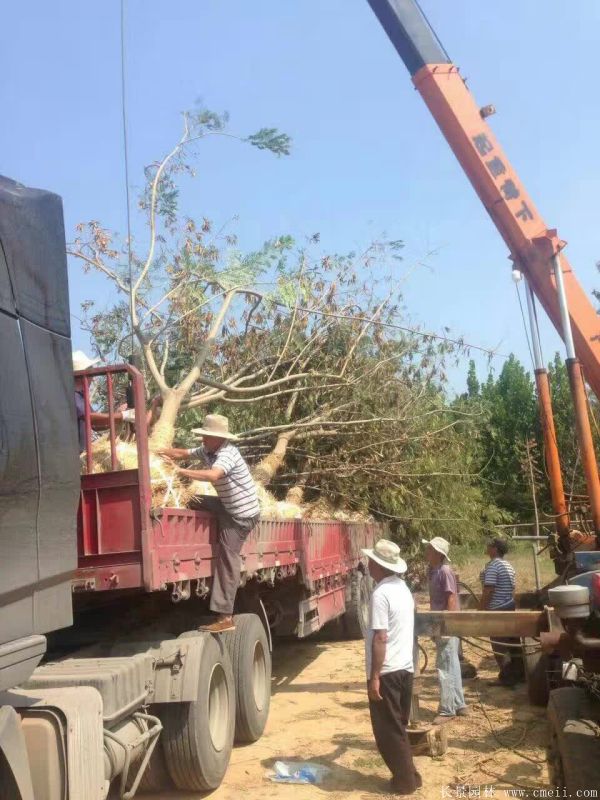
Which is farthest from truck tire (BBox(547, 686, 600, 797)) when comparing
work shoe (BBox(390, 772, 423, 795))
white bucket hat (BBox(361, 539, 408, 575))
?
white bucket hat (BBox(361, 539, 408, 575))

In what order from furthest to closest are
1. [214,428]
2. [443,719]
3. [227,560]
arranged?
1. [443,719]
2. [214,428]
3. [227,560]

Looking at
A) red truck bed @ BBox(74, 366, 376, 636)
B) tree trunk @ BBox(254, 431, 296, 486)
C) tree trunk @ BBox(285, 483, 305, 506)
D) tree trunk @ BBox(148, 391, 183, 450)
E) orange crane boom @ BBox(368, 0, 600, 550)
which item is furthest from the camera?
tree trunk @ BBox(285, 483, 305, 506)

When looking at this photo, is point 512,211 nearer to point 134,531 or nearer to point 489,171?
point 489,171

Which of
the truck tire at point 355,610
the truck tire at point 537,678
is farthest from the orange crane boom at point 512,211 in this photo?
the truck tire at point 355,610

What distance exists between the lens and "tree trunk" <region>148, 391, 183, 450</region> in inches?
257

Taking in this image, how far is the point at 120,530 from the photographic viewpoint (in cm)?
415

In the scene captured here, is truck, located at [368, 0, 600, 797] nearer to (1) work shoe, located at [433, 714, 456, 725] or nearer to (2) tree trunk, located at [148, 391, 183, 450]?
(1) work shoe, located at [433, 714, 456, 725]

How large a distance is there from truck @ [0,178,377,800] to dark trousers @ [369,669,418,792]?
109 cm

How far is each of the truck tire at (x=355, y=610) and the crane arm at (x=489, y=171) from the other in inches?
203

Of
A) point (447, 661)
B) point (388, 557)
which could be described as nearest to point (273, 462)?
point (447, 661)

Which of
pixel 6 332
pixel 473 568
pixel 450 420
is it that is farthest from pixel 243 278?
pixel 473 568

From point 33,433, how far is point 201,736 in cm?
277

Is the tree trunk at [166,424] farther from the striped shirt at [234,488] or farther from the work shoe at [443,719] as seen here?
the work shoe at [443,719]

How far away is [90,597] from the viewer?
4488 millimetres
